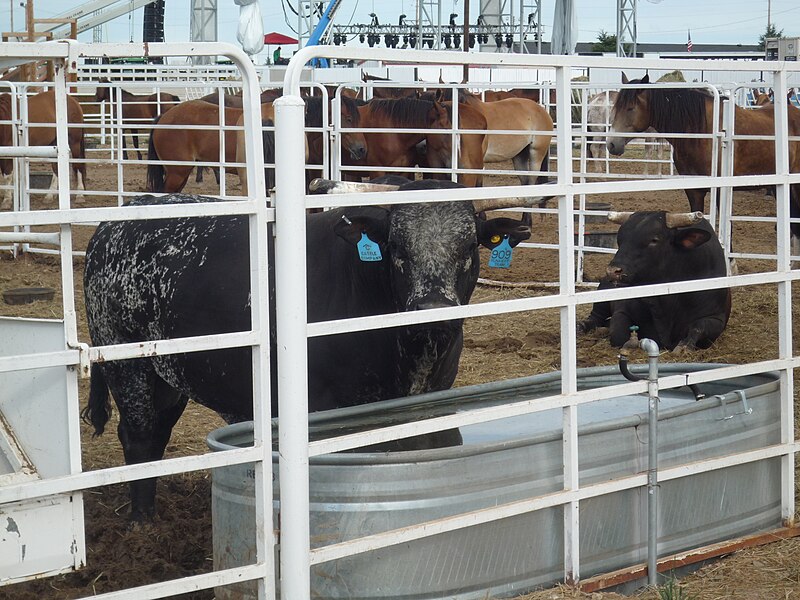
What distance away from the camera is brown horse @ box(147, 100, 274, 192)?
12.6 metres

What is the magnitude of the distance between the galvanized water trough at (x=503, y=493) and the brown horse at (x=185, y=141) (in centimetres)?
930

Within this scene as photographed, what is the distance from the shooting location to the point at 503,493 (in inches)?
127

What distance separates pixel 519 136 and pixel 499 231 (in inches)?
435

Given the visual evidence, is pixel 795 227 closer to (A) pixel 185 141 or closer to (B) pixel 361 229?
(A) pixel 185 141

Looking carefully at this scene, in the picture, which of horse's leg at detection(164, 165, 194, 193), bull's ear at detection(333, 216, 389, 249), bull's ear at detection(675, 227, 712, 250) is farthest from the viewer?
horse's leg at detection(164, 165, 194, 193)

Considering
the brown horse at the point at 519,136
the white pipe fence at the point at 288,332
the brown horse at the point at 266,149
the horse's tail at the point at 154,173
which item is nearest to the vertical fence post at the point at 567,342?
the white pipe fence at the point at 288,332

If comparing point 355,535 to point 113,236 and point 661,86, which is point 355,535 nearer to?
point 113,236

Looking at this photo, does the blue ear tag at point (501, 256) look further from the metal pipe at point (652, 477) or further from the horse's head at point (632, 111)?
the horse's head at point (632, 111)

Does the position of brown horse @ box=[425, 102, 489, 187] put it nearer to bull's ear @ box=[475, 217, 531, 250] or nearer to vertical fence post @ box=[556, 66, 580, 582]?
bull's ear @ box=[475, 217, 531, 250]

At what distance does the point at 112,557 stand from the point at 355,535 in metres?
1.33

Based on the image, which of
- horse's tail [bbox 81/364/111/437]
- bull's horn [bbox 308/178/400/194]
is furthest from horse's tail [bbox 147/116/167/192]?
bull's horn [bbox 308/178/400/194]

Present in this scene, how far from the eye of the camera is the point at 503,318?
8.39 metres

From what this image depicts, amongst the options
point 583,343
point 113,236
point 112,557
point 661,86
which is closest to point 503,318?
point 583,343

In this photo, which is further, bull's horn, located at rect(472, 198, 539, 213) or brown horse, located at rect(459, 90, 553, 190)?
brown horse, located at rect(459, 90, 553, 190)
